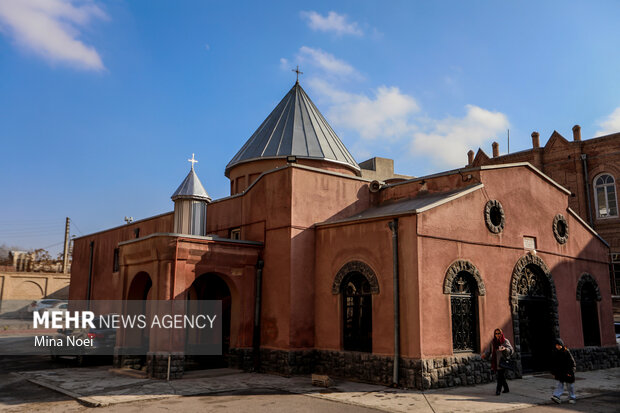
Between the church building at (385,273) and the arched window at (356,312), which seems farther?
the arched window at (356,312)

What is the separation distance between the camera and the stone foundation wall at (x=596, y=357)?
17109 millimetres

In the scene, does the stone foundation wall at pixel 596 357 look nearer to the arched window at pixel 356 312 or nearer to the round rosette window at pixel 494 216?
the round rosette window at pixel 494 216

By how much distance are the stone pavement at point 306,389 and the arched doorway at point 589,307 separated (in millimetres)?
3010

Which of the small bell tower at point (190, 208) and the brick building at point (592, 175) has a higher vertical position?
the brick building at point (592, 175)

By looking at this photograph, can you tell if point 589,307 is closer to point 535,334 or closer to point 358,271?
point 535,334

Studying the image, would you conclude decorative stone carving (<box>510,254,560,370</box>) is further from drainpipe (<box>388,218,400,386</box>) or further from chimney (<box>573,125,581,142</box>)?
chimney (<box>573,125,581,142</box>)

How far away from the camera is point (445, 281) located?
43.2 feet

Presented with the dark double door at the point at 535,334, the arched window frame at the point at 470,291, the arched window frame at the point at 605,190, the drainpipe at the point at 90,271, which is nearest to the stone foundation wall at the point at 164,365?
the arched window frame at the point at 470,291

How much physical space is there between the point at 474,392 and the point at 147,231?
16189 millimetres

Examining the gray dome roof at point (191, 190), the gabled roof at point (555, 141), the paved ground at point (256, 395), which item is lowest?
the paved ground at point (256, 395)

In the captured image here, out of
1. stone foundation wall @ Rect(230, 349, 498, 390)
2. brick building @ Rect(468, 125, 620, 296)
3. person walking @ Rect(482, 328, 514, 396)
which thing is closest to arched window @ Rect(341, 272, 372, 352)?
stone foundation wall @ Rect(230, 349, 498, 390)

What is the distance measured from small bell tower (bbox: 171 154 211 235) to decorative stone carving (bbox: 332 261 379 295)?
5240mm

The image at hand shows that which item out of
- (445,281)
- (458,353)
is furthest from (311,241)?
(458,353)

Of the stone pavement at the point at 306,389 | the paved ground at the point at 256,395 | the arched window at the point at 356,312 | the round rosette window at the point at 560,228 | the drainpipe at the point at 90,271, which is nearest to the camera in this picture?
the paved ground at the point at 256,395
